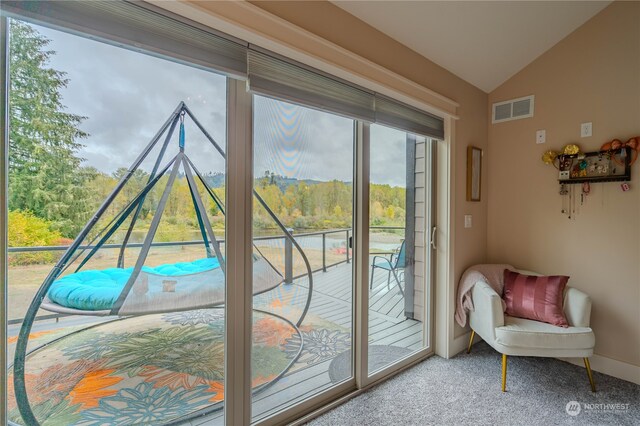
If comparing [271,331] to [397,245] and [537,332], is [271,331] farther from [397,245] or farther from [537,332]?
[537,332]

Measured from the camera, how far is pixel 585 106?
7.98 ft

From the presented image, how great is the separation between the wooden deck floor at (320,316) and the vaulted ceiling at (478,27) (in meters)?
1.73

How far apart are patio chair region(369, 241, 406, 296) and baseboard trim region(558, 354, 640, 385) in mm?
1662

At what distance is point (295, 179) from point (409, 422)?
1659mm

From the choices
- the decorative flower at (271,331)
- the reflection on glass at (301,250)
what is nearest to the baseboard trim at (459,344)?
the reflection on glass at (301,250)

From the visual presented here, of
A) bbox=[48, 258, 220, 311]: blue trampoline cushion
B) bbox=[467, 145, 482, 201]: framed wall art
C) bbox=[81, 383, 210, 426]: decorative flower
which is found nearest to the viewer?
bbox=[48, 258, 220, 311]: blue trampoline cushion

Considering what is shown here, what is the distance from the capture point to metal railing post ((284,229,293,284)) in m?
1.75

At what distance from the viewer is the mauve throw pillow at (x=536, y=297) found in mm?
2223

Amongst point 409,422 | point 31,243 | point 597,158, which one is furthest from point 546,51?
point 31,243
